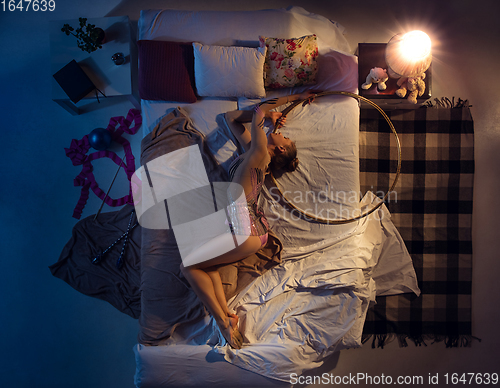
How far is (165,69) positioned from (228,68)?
526mm

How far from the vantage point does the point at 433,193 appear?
2801mm

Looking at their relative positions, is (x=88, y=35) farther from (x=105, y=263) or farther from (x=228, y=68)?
(x=105, y=263)

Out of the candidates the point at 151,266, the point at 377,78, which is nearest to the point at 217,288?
the point at 151,266

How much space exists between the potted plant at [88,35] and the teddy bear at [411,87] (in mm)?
2614

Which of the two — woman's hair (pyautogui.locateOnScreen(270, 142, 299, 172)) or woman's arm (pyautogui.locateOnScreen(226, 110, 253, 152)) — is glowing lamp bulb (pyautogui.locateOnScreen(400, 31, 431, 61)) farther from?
woman's arm (pyautogui.locateOnScreen(226, 110, 253, 152))

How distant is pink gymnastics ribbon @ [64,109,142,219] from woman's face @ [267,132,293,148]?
144 centimetres

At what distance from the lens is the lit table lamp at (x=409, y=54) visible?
7.10ft

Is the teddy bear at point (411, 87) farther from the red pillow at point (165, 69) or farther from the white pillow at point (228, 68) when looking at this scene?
the red pillow at point (165, 69)

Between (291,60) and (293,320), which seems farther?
(291,60)

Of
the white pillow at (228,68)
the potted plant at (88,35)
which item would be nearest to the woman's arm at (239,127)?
the white pillow at (228,68)

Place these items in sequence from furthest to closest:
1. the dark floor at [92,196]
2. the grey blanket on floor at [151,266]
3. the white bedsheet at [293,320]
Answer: the dark floor at [92,196] < the grey blanket on floor at [151,266] < the white bedsheet at [293,320]

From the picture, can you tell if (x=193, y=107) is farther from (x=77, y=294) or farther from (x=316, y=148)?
(x=77, y=294)

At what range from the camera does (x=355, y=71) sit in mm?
2469

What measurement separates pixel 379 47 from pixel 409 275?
83.5 inches
